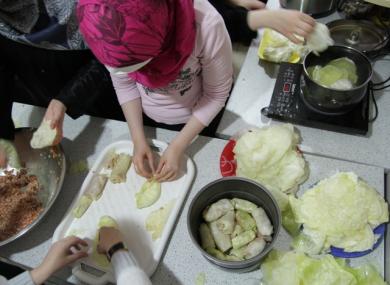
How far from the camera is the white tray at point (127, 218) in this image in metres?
0.85

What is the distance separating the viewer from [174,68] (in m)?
0.83

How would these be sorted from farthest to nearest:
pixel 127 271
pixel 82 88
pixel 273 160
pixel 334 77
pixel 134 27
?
1. pixel 82 88
2. pixel 334 77
3. pixel 273 160
4. pixel 127 271
5. pixel 134 27

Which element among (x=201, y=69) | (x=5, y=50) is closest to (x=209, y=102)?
(x=201, y=69)

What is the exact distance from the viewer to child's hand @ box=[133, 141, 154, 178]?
3.20 feet

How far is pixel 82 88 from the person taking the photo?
1.12 meters

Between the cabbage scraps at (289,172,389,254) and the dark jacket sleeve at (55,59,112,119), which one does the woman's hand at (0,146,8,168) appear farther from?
the cabbage scraps at (289,172,389,254)

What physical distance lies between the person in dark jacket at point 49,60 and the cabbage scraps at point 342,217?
29.1 inches

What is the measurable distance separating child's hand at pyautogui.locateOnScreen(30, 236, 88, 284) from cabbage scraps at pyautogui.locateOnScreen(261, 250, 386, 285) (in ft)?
1.45

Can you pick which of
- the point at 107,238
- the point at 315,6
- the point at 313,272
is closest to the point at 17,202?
the point at 107,238

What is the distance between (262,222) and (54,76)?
0.90 meters

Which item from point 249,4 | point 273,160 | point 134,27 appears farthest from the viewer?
point 249,4

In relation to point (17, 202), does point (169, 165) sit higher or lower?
higher

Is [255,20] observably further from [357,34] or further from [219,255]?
[219,255]

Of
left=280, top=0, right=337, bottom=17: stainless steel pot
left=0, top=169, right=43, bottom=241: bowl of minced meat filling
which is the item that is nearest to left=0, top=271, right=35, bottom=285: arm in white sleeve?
left=0, top=169, right=43, bottom=241: bowl of minced meat filling
